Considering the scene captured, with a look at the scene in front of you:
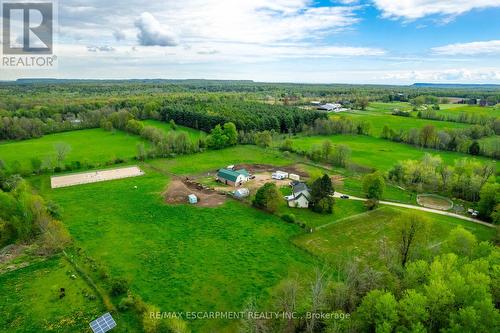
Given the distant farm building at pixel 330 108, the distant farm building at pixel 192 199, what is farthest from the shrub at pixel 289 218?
the distant farm building at pixel 330 108

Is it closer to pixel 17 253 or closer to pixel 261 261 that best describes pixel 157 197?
pixel 17 253

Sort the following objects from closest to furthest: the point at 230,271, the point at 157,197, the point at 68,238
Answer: the point at 230,271
the point at 68,238
the point at 157,197

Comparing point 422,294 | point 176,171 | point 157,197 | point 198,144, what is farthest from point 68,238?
point 198,144

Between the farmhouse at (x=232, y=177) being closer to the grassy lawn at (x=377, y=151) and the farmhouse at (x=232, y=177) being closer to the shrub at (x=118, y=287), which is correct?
the grassy lawn at (x=377, y=151)

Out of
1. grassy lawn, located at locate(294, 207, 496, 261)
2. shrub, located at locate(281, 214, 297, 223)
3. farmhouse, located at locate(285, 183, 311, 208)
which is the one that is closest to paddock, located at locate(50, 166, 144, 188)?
farmhouse, located at locate(285, 183, 311, 208)

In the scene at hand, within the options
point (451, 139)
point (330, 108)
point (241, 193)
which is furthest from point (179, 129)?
point (451, 139)

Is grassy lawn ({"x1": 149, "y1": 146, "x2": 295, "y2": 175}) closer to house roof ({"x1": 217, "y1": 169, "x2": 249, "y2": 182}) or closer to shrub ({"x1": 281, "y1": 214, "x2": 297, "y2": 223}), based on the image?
house roof ({"x1": 217, "y1": 169, "x2": 249, "y2": 182})
